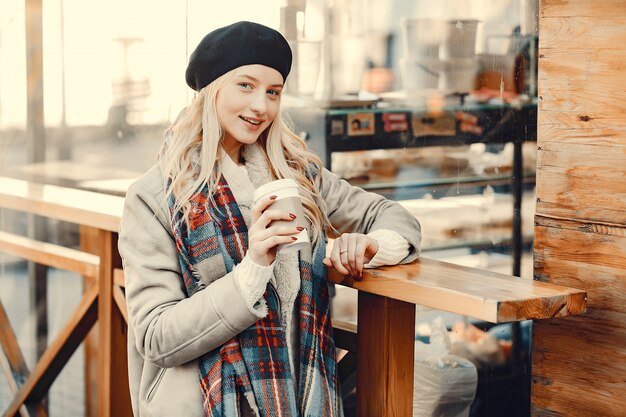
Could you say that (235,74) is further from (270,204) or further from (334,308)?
(334,308)

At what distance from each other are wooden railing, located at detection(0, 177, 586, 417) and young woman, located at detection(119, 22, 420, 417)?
10cm

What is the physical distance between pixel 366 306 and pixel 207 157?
489mm

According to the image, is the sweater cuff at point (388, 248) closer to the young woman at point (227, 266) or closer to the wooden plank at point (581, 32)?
the young woman at point (227, 266)

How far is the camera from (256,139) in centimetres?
215

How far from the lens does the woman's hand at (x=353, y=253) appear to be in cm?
205

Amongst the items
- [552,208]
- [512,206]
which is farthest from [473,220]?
[552,208]

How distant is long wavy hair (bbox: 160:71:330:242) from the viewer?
2.04 metres

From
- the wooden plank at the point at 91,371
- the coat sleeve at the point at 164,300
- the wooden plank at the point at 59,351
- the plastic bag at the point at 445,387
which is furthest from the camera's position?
the wooden plank at the point at 91,371

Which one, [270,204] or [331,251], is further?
[331,251]

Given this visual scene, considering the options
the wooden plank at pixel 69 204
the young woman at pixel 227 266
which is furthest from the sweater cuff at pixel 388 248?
the wooden plank at pixel 69 204

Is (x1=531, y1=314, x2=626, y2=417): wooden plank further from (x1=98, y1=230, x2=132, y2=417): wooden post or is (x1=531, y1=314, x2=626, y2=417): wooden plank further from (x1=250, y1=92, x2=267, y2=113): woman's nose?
(x1=98, y1=230, x2=132, y2=417): wooden post

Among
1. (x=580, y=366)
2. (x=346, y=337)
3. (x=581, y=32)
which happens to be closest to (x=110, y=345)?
(x=346, y=337)

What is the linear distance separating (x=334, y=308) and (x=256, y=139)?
62.1 inches

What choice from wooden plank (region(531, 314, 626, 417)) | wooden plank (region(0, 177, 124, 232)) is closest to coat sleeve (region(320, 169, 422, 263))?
wooden plank (region(531, 314, 626, 417))
